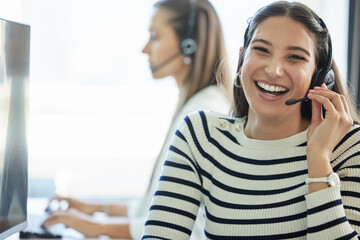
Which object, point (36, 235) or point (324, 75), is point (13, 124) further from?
point (324, 75)

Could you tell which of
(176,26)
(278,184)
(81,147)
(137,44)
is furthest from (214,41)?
(81,147)

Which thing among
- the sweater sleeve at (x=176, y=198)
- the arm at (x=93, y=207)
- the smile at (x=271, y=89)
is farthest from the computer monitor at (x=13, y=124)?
the arm at (x=93, y=207)

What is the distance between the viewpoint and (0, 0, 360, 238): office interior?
6.87 ft

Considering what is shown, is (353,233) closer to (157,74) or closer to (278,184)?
(278,184)

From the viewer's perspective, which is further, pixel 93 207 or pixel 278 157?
pixel 93 207

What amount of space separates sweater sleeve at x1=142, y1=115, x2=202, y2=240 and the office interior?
0.90 meters

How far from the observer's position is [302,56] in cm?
109

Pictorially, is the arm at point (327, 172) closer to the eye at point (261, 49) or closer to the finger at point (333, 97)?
the finger at point (333, 97)

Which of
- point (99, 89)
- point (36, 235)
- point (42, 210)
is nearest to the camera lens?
point (36, 235)

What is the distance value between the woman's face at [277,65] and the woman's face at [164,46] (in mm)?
624

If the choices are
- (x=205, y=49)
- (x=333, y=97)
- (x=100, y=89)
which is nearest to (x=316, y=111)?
(x=333, y=97)

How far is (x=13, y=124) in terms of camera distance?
3.16ft

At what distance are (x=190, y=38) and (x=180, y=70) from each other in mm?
124

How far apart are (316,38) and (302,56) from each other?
0.20 ft
